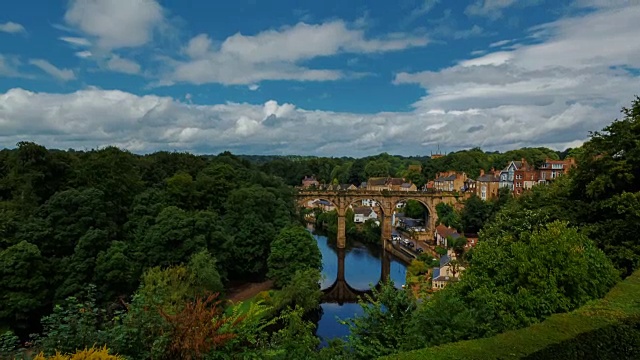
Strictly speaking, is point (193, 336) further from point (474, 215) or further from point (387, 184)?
point (387, 184)

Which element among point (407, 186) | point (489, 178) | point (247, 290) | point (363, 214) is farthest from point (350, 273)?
point (407, 186)

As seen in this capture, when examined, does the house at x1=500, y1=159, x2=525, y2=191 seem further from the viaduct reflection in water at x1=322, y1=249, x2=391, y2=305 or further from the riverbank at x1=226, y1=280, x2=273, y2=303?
the riverbank at x1=226, y1=280, x2=273, y2=303

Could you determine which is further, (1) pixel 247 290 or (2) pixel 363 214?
(2) pixel 363 214

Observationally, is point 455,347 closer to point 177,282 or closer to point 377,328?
point 377,328

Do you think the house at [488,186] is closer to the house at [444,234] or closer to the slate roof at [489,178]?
the slate roof at [489,178]

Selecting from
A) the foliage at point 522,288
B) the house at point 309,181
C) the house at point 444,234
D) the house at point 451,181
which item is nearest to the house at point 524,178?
the house at point 451,181

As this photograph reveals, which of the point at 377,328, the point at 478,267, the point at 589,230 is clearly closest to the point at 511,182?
the point at 589,230

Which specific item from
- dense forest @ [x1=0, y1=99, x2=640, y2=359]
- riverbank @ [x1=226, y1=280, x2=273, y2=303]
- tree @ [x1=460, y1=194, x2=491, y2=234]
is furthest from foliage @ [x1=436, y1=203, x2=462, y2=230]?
riverbank @ [x1=226, y1=280, x2=273, y2=303]
